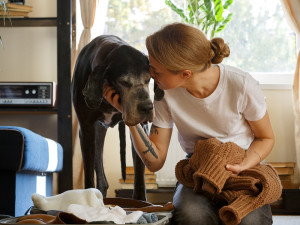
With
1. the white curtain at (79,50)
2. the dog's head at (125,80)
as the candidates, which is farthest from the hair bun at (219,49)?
the white curtain at (79,50)

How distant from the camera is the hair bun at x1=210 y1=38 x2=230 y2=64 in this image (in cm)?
141

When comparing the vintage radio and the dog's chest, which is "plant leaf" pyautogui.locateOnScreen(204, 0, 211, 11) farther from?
the dog's chest

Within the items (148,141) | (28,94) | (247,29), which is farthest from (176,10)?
(148,141)

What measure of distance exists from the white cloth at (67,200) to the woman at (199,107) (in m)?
0.23

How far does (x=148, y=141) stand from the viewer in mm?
1565

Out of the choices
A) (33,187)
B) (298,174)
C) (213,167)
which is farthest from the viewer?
(298,174)

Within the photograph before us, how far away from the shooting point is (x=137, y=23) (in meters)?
3.57

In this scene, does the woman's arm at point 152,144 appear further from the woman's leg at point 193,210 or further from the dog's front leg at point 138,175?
the dog's front leg at point 138,175

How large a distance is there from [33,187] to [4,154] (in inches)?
14.1

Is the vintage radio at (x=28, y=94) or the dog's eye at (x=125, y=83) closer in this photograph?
the dog's eye at (x=125, y=83)

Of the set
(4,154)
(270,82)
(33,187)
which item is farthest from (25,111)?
(270,82)

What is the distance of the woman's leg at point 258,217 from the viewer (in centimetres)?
136

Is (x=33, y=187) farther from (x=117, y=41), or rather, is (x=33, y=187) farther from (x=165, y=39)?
(x=165, y=39)

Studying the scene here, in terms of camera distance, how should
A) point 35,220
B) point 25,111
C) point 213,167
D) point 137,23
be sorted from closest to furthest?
point 35,220 < point 213,167 < point 25,111 < point 137,23
